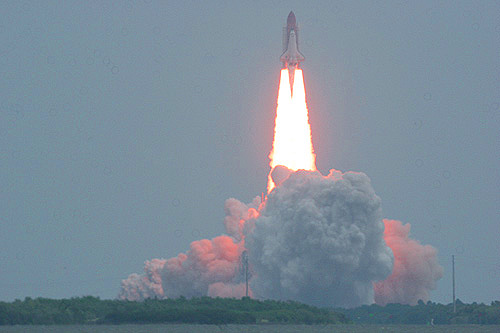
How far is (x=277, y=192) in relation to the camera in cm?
12506

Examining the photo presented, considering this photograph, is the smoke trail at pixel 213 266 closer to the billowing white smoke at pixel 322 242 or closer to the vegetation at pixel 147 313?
the billowing white smoke at pixel 322 242

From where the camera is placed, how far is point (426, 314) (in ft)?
380

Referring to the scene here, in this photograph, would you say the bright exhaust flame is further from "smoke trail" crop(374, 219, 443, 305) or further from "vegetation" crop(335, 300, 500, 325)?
"vegetation" crop(335, 300, 500, 325)

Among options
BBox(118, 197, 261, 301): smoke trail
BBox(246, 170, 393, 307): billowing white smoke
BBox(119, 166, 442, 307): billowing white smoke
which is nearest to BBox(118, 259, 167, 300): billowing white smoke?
BBox(118, 197, 261, 301): smoke trail

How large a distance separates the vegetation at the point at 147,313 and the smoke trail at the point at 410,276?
54.9ft

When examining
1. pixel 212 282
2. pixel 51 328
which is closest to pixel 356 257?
pixel 212 282

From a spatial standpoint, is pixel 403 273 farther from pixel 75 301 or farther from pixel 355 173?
pixel 75 301

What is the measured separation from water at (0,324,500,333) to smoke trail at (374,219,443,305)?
57.7 ft

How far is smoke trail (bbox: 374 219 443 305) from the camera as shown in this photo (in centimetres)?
12700

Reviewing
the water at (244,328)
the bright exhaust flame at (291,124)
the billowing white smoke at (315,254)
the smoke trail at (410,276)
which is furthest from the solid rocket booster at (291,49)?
the water at (244,328)

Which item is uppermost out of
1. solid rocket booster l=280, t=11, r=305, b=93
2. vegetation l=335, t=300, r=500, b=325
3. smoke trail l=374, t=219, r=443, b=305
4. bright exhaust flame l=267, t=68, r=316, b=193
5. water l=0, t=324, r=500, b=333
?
solid rocket booster l=280, t=11, r=305, b=93

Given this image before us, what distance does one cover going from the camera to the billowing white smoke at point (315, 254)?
121750 mm

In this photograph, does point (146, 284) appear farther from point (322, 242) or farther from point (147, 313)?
point (147, 313)

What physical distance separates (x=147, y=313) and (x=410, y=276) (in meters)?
31.7
